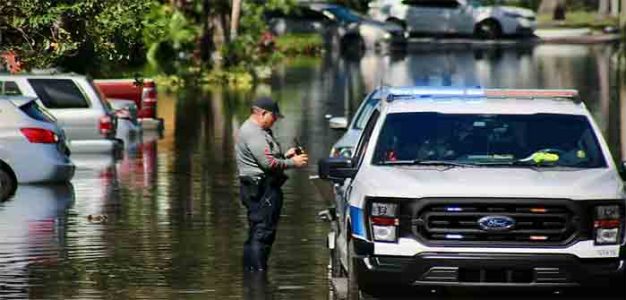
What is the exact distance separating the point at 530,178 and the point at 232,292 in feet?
8.44

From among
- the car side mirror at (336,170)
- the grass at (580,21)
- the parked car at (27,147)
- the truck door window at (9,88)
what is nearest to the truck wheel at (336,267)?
the car side mirror at (336,170)

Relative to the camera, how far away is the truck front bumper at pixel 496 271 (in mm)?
12711

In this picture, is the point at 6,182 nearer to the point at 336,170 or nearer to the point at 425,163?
the point at 336,170

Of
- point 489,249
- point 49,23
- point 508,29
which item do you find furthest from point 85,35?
point 508,29

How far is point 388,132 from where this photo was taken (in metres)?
14.0

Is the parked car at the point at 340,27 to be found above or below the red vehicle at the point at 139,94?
below

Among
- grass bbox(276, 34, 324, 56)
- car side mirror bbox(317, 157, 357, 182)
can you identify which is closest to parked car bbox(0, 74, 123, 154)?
car side mirror bbox(317, 157, 357, 182)

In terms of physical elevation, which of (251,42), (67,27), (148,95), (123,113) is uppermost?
(67,27)

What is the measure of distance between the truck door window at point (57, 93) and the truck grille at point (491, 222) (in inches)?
566

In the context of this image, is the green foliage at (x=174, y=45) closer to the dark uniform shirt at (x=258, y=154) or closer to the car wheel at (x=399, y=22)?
the car wheel at (x=399, y=22)

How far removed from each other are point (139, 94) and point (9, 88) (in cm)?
563

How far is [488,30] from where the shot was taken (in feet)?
230

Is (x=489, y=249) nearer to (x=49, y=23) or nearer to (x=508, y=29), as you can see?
(x=49, y=23)

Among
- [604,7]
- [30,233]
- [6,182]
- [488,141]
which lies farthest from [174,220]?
[604,7]
